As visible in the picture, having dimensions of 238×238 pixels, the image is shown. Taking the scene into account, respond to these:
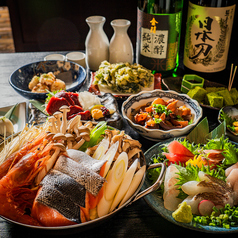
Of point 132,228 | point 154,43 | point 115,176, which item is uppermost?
point 154,43

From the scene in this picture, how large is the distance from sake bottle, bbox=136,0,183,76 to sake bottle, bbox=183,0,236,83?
96 mm

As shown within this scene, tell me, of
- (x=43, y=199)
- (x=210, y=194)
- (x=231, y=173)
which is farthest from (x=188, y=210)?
(x=43, y=199)

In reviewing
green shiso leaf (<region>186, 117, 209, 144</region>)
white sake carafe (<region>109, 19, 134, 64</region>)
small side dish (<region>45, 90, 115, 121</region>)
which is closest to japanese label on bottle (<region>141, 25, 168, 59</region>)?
white sake carafe (<region>109, 19, 134, 64</region>)

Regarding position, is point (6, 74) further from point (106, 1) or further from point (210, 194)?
point (106, 1)

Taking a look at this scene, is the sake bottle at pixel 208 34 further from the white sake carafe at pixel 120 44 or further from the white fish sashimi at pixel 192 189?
the white fish sashimi at pixel 192 189

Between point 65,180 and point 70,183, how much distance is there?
0.06 ft

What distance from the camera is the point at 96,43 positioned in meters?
1.99

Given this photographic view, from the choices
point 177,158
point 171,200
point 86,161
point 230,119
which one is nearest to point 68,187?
point 86,161

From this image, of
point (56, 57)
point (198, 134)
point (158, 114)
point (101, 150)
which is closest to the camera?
point (101, 150)

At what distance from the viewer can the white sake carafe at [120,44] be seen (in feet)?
6.34

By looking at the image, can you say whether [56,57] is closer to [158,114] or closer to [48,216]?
[158,114]

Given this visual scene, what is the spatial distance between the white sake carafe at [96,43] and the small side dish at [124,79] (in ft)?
0.87

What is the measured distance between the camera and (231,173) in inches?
38.9

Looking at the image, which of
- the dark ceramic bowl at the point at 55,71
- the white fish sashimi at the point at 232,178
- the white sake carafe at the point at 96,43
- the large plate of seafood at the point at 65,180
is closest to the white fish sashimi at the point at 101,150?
the large plate of seafood at the point at 65,180
